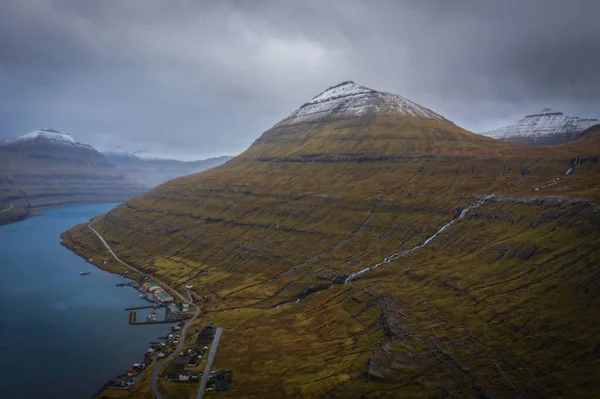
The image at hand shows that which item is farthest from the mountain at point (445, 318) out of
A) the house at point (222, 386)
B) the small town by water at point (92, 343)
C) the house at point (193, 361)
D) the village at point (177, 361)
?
the small town by water at point (92, 343)

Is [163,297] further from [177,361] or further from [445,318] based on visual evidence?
[445,318]

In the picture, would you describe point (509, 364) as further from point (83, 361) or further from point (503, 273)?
point (83, 361)

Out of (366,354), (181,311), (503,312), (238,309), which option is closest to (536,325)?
(503,312)

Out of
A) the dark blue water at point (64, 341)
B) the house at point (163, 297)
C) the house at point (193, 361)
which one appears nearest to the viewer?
the dark blue water at point (64, 341)

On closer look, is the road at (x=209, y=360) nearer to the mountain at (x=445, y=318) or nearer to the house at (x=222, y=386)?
the mountain at (x=445, y=318)

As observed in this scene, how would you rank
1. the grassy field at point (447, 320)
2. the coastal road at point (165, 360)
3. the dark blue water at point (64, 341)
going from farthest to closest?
1. the dark blue water at point (64, 341)
2. the coastal road at point (165, 360)
3. the grassy field at point (447, 320)

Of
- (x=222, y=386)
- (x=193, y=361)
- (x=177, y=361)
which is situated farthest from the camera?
(x=177, y=361)

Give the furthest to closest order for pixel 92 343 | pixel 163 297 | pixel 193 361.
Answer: pixel 163 297
pixel 92 343
pixel 193 361

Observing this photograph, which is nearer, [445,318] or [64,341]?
[445,318]

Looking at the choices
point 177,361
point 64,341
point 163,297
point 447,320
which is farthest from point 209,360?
point 447,320

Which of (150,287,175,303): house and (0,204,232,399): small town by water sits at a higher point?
(150,287,175,303): house

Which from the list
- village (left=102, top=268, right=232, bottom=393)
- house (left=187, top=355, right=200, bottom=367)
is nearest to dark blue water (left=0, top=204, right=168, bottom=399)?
village (left=102, top=268, right=232, bottom=393)

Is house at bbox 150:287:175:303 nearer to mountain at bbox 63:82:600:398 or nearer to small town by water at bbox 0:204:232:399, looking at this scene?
small town by water at bbox 0:204:232:399
